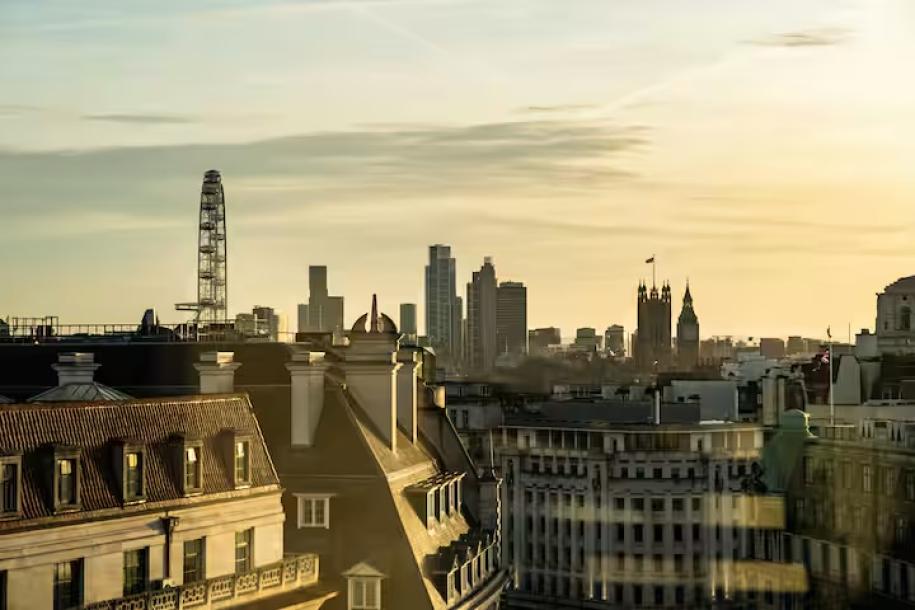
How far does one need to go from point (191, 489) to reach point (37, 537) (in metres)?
5.88

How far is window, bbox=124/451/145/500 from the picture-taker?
41.2m

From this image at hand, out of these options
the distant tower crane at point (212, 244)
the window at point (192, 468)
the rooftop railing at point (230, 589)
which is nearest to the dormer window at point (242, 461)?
the window at point (192, 468)

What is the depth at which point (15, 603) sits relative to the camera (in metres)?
37.7

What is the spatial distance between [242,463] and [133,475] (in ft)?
16.6

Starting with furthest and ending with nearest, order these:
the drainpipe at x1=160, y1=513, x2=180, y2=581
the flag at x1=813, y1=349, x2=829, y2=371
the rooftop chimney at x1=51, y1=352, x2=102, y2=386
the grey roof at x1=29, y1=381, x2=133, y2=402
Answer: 1. the flag at x1=813, y1=349, x2=829, y2=371
2. the rooftop chimney at x1=51, y1=352, x2=102, y2=386
3. the grey roof at x1=29, y1=381, x2=133, y2=402
4. the drainpipe at x1=160, y1=513, x2=180, y2=581

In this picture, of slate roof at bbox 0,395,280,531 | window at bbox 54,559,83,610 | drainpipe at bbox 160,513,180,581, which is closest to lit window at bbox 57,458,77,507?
slate roof at bbox 0,395,280,531

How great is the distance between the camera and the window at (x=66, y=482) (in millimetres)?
39094

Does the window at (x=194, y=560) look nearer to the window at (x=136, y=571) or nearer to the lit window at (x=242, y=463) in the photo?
the window at (x=136, y=571)

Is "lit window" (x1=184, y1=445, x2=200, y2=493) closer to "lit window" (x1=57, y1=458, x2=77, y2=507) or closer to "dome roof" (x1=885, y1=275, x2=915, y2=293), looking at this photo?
"lit window" (x1=57, y1=458, x2=77, y2=507)

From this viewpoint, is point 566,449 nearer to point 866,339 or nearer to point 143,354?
point 866,339

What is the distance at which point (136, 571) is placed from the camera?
4138cm

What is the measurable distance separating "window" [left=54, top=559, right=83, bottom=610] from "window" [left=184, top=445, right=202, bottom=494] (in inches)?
171

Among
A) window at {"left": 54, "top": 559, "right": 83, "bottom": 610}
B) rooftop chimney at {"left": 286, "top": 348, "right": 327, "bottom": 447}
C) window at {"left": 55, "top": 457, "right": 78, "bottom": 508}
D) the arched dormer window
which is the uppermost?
the arched dormer window

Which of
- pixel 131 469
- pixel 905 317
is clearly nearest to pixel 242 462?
pixel 131 469
